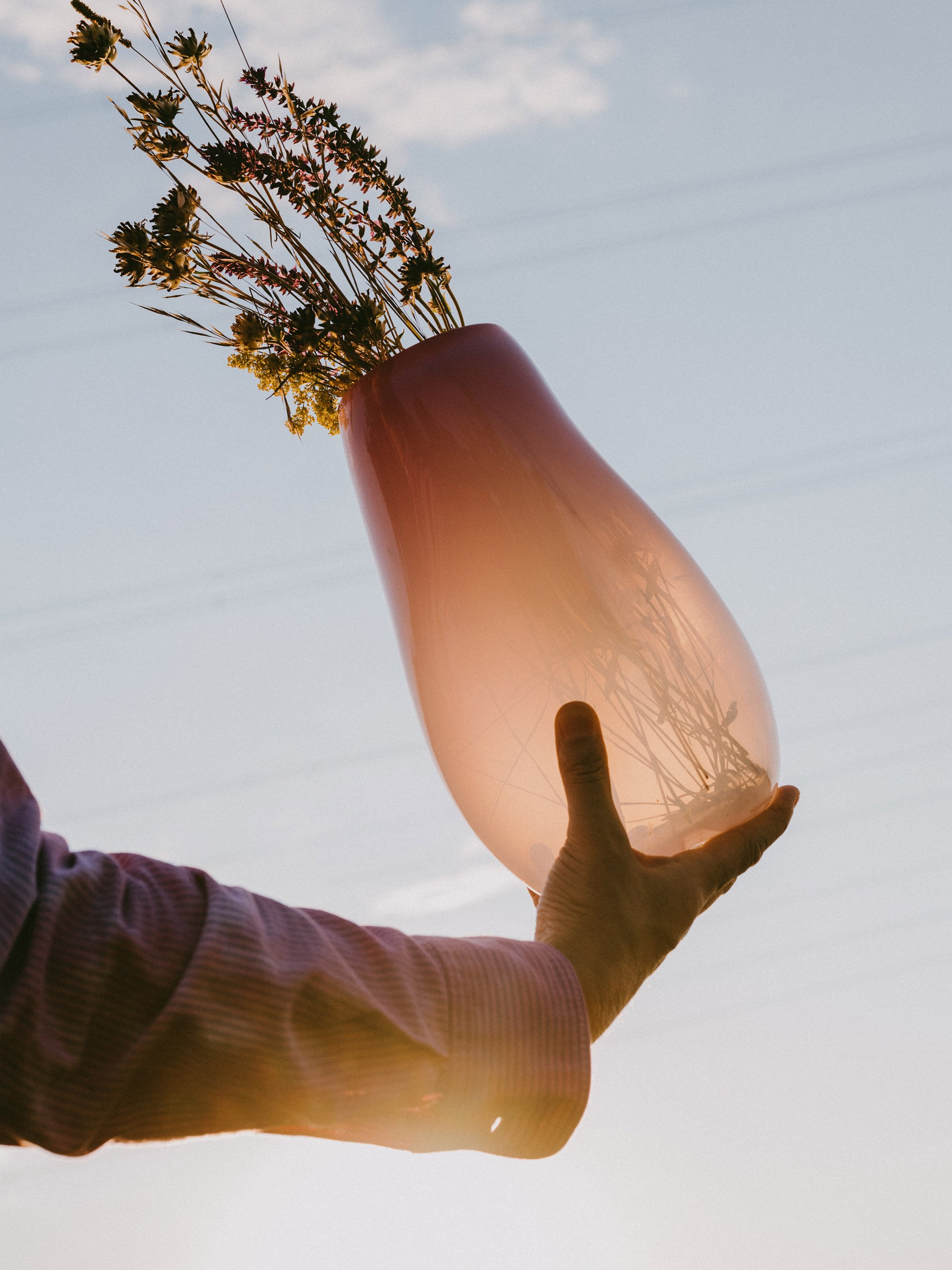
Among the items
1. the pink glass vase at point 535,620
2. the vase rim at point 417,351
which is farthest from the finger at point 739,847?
the vase rim at point 417,351

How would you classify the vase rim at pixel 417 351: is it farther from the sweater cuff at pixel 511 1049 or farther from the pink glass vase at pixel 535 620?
the sweater cuff at pixel 511 1049

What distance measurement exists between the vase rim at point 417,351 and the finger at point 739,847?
0.42 m

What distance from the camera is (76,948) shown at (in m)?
0.54

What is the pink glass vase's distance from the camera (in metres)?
0.74

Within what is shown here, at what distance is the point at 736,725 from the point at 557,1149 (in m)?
0.31

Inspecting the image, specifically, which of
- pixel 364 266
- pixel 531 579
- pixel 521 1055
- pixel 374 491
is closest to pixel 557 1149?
pixel 521 1055

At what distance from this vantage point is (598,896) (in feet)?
2.27

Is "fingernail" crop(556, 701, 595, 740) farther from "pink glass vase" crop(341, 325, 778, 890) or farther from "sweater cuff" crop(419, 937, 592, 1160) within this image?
"sweater cuff" crop(419, 937, 592, 1160)

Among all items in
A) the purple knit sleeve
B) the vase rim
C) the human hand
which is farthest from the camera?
the vase rim

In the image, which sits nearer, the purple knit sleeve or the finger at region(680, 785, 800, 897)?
the purple knit sleeve

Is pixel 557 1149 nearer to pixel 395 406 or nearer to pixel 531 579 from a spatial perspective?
pixel 531 579

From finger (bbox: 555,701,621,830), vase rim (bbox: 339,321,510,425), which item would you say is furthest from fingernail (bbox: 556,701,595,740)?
vase rim (bbox: 339,321,510,425)

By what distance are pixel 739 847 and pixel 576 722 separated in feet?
0.57

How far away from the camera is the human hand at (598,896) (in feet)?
2.24
